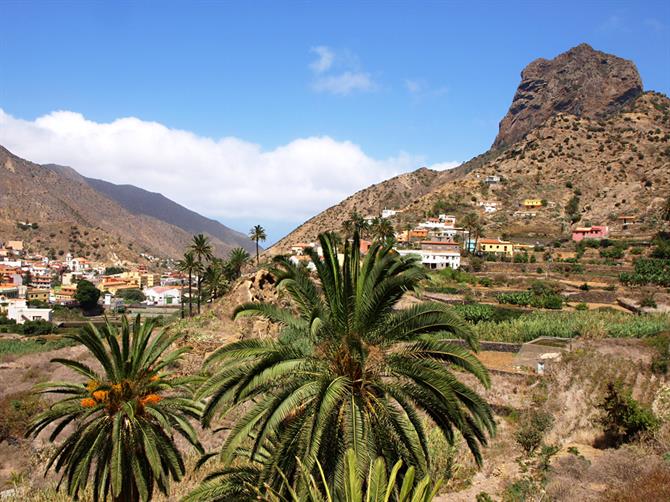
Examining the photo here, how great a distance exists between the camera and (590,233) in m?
85.0

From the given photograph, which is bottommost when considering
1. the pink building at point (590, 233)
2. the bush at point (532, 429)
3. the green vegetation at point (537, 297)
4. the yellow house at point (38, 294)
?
the yellow house at point (38, 294)

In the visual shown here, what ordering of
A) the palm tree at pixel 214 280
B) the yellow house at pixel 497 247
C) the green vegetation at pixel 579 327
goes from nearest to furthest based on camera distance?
the green vegetation at pixel 579 327 → the palm tree at pixel 214 280 → the yellow house at pixel 497 247

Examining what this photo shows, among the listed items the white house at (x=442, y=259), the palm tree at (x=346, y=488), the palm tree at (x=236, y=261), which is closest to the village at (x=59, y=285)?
the palm tree at (x=236, y=261)

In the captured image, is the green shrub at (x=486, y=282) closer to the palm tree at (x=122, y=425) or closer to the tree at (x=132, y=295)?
the palm tree at (x=122, y=425)

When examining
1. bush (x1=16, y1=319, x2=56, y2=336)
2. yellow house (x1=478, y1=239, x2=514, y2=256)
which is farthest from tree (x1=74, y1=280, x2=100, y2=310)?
yellow house (x1=478, y1=239, x2=514, y2=256)

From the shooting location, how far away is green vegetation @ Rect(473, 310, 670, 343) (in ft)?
116

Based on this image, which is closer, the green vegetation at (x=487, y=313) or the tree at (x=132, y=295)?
the green vegetation at (x=487, y=313)

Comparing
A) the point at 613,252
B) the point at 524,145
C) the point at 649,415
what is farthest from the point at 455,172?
the point at 649,415

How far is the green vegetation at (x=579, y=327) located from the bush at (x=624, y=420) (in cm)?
1739

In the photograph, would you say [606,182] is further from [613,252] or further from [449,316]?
[449,316]

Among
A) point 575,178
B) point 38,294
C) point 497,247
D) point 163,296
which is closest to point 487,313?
point 497,247

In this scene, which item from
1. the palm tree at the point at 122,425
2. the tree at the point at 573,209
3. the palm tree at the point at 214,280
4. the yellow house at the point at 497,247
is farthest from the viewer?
the tree at the point at 573,209

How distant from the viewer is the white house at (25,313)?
80.9m

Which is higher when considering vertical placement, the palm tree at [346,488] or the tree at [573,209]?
the tree at [573,209]
